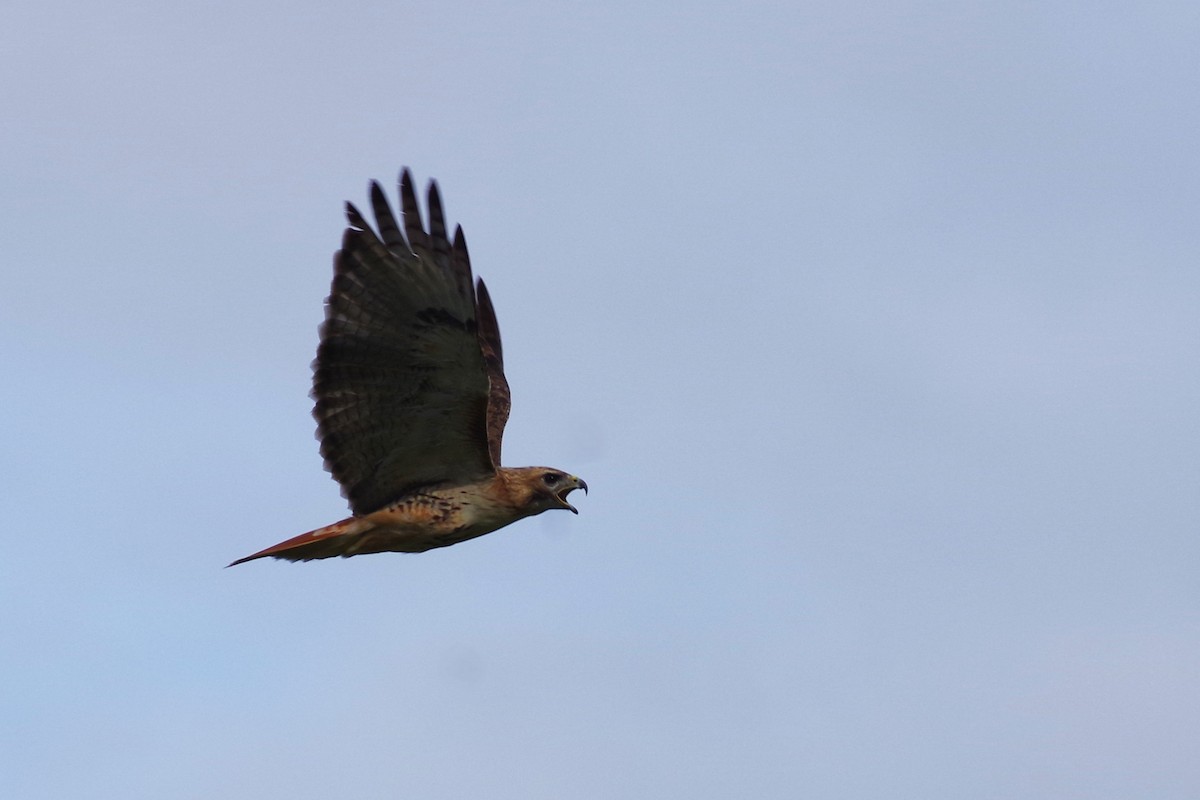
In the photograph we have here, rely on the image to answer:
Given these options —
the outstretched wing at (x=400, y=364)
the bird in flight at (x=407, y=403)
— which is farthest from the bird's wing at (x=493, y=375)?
the outstretched wing at (x=400, y=364)

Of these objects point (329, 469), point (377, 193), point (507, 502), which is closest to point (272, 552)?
point (329, 469)

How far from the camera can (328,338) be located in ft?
49.2

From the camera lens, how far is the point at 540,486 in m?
15.6

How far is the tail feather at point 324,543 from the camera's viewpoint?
15.1m

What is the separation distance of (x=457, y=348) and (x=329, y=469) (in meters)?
Result: 1.73

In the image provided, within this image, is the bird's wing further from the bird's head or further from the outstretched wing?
the outstretched wing

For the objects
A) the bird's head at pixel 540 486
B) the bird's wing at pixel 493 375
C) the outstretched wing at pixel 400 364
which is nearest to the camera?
the outstretched wing at pixel 400 364

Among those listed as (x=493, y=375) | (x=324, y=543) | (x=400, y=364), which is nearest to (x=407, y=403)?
(x=400, y=364)

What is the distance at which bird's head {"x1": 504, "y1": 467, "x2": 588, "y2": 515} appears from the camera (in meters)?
15.6

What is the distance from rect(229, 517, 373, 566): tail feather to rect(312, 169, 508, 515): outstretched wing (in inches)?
8.5

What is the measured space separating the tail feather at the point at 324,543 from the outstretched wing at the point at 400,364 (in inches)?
8.5

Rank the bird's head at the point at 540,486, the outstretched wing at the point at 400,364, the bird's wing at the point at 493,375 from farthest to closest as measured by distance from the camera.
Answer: the bird's wing at the point at 493,375 → the bird's head at the point at 540,486 → the outstretched wing at the point at 400,364

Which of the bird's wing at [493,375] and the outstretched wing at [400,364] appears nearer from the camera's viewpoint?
the outstretched wing at [400,364]

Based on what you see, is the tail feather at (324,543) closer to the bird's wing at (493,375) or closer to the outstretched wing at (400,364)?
the outstretched wing at (400,364)
